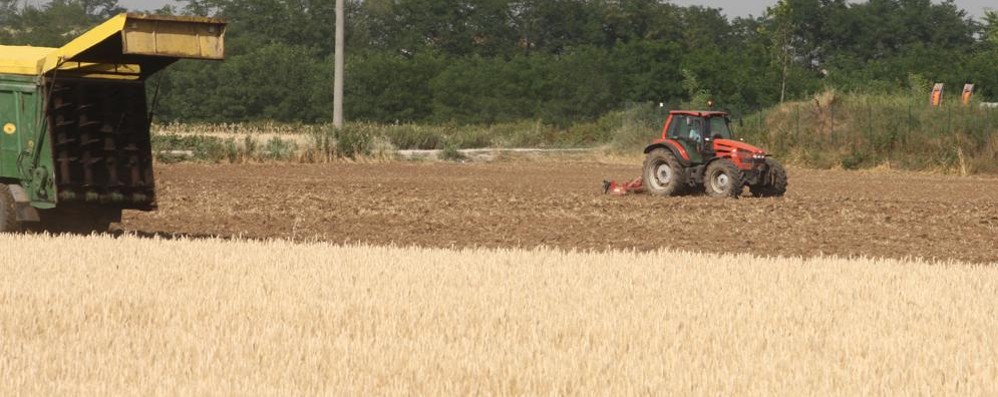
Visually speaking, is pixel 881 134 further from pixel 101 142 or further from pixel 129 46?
pixel 129 46

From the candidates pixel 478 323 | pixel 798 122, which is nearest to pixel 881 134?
pixel 798 122

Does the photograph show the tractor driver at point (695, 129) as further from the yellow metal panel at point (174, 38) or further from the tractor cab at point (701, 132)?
the yellow metal panel at point (174, 38)

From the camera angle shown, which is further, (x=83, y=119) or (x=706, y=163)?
(x=706, y=163)

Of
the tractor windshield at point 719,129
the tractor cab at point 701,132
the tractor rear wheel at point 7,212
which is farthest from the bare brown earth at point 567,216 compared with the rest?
the tractor rear wheel at point 7,212

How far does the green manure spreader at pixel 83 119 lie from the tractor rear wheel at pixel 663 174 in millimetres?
10310

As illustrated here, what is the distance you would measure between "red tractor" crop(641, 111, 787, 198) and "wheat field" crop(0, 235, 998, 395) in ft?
30.7

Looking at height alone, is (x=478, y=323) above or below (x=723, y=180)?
above

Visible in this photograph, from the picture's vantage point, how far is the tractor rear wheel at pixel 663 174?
26.1 m

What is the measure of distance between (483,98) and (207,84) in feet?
40.9

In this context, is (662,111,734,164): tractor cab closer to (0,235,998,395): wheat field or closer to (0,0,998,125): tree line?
(0,235,998,395): wheat field

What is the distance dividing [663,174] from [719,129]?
1.24 metres

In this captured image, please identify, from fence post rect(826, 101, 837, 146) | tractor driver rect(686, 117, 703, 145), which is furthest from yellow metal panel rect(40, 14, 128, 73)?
fence post rect(826, 101, 837, 146)

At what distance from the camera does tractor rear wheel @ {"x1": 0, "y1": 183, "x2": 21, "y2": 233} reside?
1775 centimetres

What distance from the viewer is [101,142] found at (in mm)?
17703
